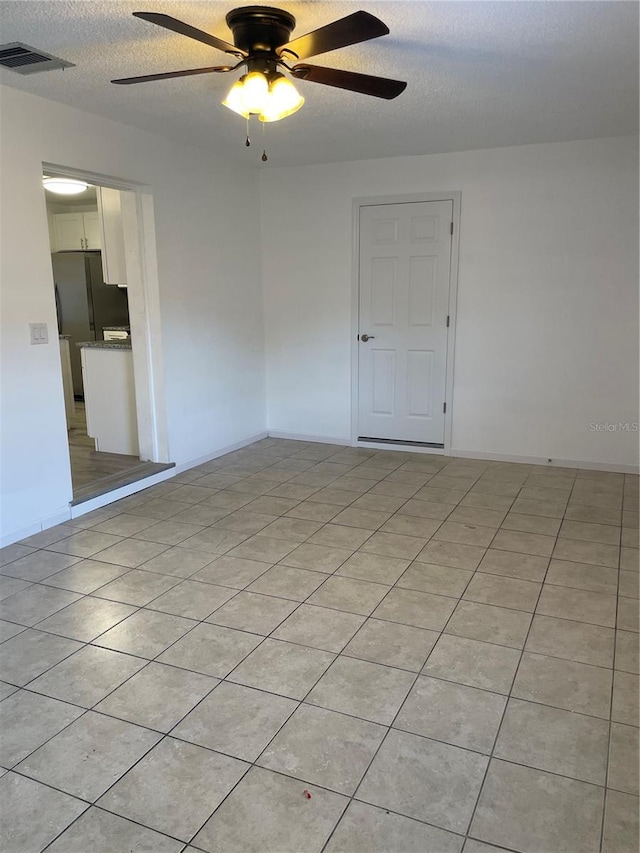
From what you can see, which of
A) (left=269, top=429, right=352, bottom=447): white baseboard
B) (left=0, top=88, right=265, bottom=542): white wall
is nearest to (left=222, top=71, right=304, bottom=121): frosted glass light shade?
(left=0, top=88, right=265, bottom=542): white wall

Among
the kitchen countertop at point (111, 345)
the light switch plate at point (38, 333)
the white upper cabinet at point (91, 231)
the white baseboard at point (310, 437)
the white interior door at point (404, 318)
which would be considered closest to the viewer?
the light switch plate at point (38, 333)

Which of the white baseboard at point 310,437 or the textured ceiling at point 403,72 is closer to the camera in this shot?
the textured ceiling at point 403,72

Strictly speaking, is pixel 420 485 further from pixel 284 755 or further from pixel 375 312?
pixel 284 755

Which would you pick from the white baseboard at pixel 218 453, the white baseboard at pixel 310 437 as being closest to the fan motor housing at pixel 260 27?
the white baseboard at pixel 218 453

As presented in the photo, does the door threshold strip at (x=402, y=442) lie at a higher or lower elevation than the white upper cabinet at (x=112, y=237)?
lower

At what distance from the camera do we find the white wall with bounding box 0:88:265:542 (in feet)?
10.8

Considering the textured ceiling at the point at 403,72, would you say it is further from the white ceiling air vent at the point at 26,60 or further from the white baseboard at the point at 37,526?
the white baseboard at the point at 37,526

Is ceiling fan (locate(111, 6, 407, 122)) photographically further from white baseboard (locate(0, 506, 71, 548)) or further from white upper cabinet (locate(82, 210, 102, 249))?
white upper cabinet (locate(82, 210, 102, 249))

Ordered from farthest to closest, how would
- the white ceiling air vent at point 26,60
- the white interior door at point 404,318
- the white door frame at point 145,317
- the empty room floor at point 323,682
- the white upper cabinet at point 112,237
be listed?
the white interior door at point 404,318, the white upper cabinet at point 112,237, the white door frame at point 145,317, the white ceiling air vent at point 26,60, the empty room floor at point 323,682

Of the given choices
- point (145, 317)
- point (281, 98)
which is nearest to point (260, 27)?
point (281, 98)

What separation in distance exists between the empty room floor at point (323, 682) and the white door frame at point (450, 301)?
4.66ft

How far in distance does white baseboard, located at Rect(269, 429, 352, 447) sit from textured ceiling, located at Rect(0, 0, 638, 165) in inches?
95.5

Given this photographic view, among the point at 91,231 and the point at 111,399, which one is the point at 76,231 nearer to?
the point at 91,231

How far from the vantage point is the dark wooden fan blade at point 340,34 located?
6.42 ft
